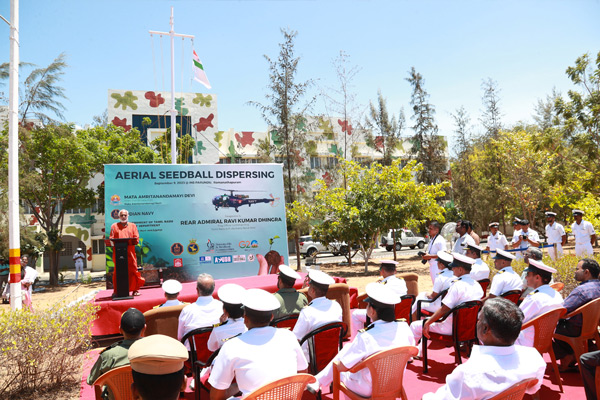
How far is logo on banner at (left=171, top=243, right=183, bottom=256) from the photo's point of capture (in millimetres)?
9539

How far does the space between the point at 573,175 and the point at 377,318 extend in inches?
587

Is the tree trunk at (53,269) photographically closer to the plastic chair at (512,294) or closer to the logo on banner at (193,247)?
the logo on banner at (193,247)

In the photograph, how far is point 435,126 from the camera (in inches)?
1198

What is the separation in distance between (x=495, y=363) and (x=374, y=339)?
0.86 m

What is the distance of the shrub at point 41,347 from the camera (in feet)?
13.7

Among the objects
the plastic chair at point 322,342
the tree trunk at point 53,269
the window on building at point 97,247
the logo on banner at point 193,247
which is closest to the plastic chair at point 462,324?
the plastic chair at point 322,342

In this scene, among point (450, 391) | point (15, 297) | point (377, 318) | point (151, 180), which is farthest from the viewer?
point (151, 180)

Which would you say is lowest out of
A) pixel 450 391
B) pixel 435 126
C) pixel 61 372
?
pixel 61 372

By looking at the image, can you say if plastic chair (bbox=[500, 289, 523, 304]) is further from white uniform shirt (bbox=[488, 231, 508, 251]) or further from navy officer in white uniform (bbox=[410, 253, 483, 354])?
white uniform shirt (bbox=[488, 231, 508, 251])

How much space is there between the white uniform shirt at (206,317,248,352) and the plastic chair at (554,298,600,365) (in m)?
3.15

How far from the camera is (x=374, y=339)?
3.00 meters

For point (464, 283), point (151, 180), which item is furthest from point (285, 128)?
point (464, 283)

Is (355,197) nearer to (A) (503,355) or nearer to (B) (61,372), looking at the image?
(B) (61,372)

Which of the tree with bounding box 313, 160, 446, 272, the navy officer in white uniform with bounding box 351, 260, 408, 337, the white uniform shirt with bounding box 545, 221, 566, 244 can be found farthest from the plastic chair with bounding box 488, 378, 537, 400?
the tree with bounding box 313, 160, 446, 272
